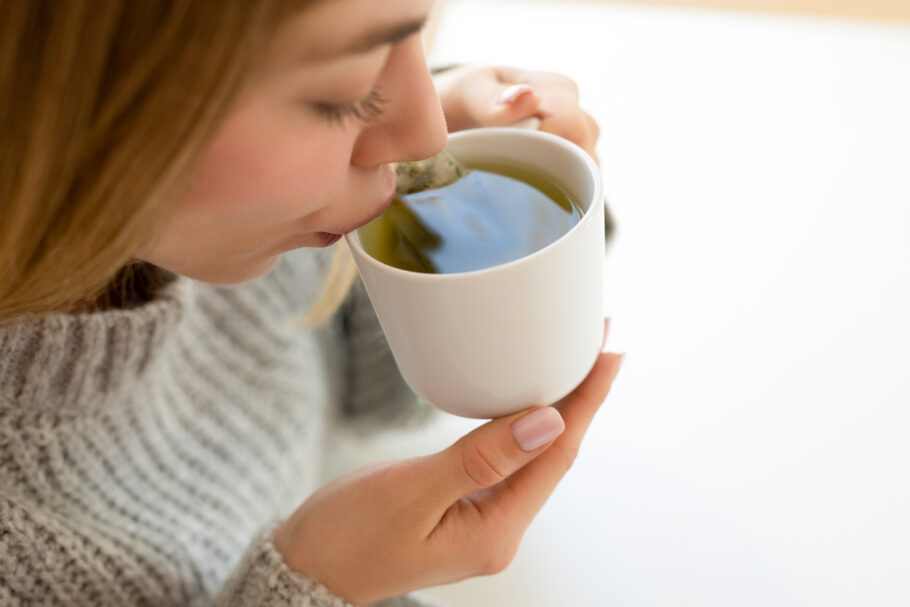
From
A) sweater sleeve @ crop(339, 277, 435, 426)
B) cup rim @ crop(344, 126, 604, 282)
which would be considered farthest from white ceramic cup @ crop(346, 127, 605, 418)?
sweater sleeve @ crop(339, 277, 435, 426)

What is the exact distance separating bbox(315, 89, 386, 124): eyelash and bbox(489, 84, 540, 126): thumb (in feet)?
0.77

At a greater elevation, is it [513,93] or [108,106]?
[108,106]

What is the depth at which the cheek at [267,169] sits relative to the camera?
40 centimetres

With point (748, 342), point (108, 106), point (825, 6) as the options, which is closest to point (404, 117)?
point (108, 106)

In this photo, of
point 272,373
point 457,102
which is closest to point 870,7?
point 457,102

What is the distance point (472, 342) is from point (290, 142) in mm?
140

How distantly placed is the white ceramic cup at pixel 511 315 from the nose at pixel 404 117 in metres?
0.05

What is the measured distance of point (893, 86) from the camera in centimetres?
86

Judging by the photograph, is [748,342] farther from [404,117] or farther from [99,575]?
[99,575]

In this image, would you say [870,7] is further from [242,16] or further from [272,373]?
[242,16]

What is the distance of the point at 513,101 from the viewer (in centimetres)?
65

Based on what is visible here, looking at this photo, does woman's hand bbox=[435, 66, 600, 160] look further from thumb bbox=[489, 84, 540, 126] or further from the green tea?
the green tea

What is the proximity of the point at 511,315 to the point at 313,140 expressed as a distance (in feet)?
0.44

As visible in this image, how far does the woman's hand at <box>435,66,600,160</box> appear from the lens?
2.10 ft
